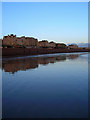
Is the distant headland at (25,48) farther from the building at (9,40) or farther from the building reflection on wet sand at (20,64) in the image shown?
the building reflection on wet sand at (20,64)

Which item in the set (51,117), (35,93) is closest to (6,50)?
(35,93)

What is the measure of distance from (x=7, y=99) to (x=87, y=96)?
3.33 meters

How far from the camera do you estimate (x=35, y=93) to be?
15.8 ft

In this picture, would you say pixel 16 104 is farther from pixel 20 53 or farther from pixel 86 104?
pixel 20 53

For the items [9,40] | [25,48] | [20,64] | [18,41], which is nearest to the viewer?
[20,64]

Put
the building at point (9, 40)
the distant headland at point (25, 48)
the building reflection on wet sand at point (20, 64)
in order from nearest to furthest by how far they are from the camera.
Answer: the building reflection on wet sand at point (20, 64)
the distant headland at point (25, 48)
the building at point (9, 40)

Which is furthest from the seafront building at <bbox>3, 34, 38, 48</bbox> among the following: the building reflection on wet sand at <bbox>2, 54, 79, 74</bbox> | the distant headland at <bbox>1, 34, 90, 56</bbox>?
the building reflection on wet sand at <bbox>2, 54, 79, 74</bbox>

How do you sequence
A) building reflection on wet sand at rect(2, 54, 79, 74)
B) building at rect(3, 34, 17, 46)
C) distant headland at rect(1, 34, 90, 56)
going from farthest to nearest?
building at rect(3, 34, 17, 46), distant headland at rect(1, 34, 90, 56), building reflection on wet sand at rect(2, 54, 79, 74)

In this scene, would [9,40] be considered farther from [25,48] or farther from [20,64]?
[20,64]

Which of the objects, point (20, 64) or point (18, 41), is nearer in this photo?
point (20, 64)

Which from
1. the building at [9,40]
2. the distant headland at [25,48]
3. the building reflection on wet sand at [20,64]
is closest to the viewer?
the building reflection on wet sand at [20,64]

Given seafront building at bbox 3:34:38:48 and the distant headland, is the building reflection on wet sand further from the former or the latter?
seafront building at bbox 3:34:38:48

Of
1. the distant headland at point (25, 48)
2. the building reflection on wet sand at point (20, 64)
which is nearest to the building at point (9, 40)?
the distant headland at point (25, 48)

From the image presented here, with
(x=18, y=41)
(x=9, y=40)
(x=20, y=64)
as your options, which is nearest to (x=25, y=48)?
(x=20, y=64)
